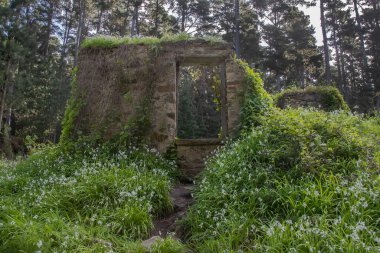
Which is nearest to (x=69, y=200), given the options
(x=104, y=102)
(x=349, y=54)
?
(x=104, y=102)

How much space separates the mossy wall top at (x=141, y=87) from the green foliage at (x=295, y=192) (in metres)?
1.97

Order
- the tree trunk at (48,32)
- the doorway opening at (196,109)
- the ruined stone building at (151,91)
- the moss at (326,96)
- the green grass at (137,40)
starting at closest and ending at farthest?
the ruined stone building at (151,91)
the green grass at (137,40)
the moss at (326,96)
the doorway opening at (196,109)
the tree trunk at (48,32)

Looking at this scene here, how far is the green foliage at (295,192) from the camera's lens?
289cm

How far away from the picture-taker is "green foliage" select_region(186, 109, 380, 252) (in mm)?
2893

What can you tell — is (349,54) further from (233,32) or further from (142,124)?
(142,124)

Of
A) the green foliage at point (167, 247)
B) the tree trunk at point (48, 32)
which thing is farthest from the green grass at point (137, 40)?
the tree trunk at point (48, 32)

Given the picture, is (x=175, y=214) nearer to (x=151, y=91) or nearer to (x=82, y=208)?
(x=82, y=208)

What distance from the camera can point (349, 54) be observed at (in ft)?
97.4

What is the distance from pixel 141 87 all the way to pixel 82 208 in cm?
345

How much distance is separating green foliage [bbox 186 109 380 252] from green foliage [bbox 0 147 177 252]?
0.66 m

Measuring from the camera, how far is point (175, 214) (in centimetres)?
452

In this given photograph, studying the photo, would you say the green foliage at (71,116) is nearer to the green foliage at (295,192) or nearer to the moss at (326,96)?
the green foliage at (295,192)

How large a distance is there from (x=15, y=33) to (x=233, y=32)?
40.6ft

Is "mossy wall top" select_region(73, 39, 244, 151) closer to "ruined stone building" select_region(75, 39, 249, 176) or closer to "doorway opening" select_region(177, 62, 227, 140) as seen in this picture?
"ruined stone building" select_region(75, 39, 249, 176)
